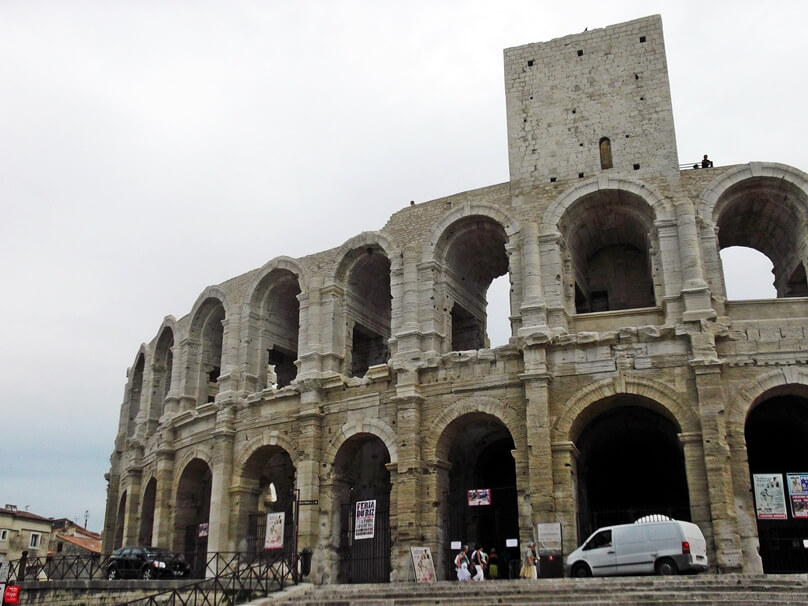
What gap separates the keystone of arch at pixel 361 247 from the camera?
2641 cm

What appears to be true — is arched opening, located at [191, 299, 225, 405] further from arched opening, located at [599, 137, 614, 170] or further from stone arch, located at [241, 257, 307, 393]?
arched opening, located at [599, 137, 614, 170]

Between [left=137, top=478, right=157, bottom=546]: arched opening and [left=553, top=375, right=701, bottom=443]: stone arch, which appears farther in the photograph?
[left=137, top=478, right=157, bottom=546]: arched opening

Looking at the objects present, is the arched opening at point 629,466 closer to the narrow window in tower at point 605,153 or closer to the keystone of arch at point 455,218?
the keystone of arch at point 455,218

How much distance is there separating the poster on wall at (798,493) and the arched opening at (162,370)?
23.2m

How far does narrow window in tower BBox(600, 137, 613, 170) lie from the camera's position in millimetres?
25281

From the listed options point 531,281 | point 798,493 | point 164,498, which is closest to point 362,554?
point 164,498

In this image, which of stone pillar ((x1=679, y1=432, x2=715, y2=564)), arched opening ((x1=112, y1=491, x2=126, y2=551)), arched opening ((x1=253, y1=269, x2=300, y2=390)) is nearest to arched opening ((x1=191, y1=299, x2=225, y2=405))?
arched opening ((x1=253, y1=269, x2=300, y2=390))

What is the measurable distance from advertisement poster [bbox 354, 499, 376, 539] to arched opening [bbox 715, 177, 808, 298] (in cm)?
1247

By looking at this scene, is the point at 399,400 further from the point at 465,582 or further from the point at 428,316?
the point at 465,582

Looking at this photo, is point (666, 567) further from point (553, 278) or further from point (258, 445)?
point (258, 445)

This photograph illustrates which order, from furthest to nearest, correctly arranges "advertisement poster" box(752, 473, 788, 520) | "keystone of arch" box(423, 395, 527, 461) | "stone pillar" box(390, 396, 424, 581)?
"keystone of arch" box(423, 395, 527, 461) < "stone pillar" box(390, 396, 424, 581) < "advertisement poster" box(752, 473, 788, 520)

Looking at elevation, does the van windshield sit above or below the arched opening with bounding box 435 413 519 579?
below

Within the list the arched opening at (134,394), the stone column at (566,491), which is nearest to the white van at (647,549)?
the stone column at (566,491)

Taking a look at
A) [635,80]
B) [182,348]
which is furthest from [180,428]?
[635,80]
